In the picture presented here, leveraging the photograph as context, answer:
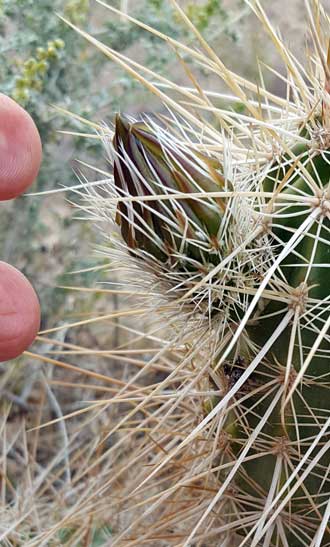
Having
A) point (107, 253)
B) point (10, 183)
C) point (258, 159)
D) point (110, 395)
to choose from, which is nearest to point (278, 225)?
point (258, 159)

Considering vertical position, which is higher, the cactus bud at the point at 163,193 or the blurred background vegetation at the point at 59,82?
the cactus bud at the point at 163,193

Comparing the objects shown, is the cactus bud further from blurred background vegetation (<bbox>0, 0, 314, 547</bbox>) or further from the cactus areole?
blurred background vegetation (<bbox>0, 0, 314, 547</bbox>)

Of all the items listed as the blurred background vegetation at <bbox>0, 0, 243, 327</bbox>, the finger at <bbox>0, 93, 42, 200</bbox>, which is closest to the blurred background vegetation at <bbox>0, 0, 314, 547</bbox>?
the blurred background vegetation at <bbox>0, 0, 243, 327</bbox>

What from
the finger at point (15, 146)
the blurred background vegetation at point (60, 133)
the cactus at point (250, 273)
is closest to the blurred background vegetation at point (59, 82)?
the blurred background vegetation at point (60, 133)

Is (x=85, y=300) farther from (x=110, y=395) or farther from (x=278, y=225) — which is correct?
(x=278, y=225)

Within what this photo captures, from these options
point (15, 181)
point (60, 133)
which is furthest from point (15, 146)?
point (60, 133)

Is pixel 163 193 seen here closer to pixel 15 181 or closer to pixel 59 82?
pixel 15 181

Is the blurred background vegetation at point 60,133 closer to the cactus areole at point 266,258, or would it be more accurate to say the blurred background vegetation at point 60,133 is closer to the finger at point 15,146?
the finger at point 15,146

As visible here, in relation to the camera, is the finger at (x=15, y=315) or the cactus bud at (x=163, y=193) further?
the finger at (x=15, y=315)
